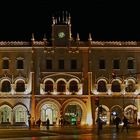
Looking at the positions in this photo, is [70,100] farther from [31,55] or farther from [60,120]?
[31,55]

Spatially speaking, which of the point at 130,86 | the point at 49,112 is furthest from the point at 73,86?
the point at 130,86

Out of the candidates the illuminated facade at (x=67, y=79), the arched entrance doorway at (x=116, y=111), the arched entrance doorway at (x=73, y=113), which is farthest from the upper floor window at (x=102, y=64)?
the arched entrance doorway at (x=73, y=113)

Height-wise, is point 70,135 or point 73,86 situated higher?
point 73,86

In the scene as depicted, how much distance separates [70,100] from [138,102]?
419 inches

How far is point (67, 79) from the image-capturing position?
7925 cm

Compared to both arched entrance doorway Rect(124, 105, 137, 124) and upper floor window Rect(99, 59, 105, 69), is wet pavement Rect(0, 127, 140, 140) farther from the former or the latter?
upper floor window Rect(99, 59, 105, 69)

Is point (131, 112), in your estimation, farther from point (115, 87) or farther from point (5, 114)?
point (5, 114)

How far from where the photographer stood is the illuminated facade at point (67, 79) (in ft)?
258

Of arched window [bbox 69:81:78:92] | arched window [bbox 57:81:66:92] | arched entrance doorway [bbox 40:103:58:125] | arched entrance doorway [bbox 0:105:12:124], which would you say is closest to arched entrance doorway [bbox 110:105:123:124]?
arched window [bbox 69:81:78:92]

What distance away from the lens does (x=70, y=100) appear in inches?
3100

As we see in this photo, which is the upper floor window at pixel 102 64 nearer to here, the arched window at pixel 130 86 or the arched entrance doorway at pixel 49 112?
the arched window at pixel 130 86

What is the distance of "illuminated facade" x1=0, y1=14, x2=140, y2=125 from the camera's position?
7856 cm

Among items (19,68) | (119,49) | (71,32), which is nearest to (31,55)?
(19,68)

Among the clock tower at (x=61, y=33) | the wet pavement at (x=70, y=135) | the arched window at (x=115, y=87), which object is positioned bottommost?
the wet pavement at (x=70, y=135)
